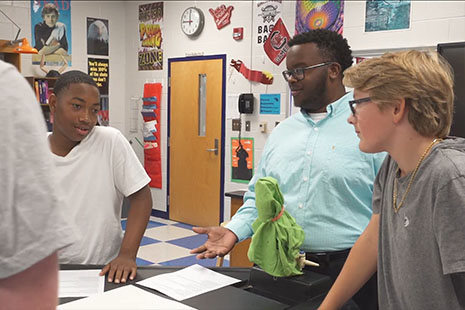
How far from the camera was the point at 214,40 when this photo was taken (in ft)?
18.9

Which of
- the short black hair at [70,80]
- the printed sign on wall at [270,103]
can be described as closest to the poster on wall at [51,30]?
the printed sign on wall at [270,103]

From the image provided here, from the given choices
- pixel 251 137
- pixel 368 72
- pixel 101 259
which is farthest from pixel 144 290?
pixel 251 137

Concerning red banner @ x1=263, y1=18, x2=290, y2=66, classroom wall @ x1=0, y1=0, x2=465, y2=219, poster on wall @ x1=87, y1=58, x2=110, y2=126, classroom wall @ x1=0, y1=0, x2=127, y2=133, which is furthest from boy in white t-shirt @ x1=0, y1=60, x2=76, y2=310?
poster on wall @ x1=87, y1=58, x2=110, y2=126

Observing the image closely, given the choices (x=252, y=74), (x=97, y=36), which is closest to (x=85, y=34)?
(x=97, y=36)

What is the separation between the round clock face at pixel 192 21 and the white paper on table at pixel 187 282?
4643mm

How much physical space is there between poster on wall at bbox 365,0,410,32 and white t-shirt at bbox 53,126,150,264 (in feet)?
10.1

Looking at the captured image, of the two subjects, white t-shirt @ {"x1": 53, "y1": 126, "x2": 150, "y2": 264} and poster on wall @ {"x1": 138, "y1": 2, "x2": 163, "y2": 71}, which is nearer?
white t-shirt @ {"x1": 53, "y1": 126, "x2": 150, "y2": 264}

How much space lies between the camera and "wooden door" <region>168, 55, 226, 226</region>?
225 inches

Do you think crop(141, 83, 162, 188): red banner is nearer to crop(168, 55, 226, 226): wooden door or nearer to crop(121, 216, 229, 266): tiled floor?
crop(168, 55, 226, 226): wooden door

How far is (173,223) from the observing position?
20.3 feet

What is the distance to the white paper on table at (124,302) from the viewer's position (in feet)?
4.23

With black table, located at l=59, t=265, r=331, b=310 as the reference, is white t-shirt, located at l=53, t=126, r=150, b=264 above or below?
above

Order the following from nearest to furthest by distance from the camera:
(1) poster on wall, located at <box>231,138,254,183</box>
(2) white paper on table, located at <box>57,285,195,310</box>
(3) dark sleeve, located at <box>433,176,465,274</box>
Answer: (3) dark sleeve, located at <box>433,176,465,274</box>, (2) white paper on table, located at <box>57,285,195,310</box>, (1) poster on wall, located at <box>231,138,254,183</box>

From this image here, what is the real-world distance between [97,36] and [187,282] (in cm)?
562
